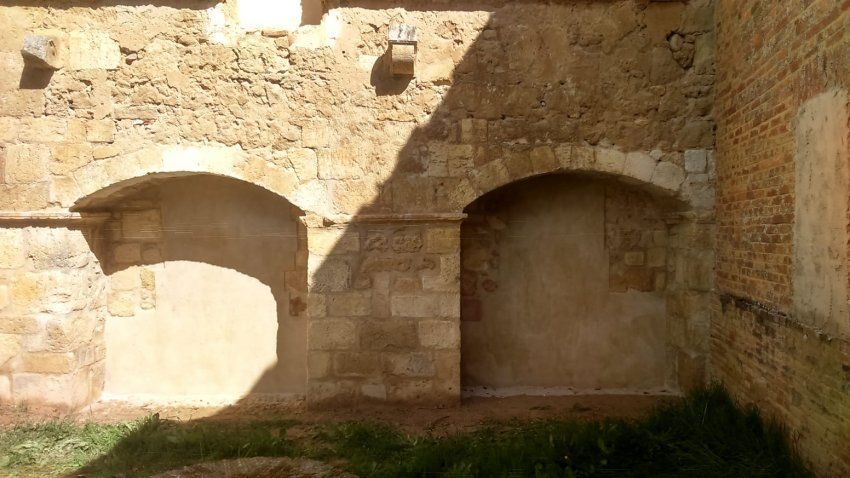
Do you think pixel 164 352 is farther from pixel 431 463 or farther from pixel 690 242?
pixel 690 242

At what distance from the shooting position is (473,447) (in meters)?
3.50

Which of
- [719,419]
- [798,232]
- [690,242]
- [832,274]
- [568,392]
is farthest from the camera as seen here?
[568,392]

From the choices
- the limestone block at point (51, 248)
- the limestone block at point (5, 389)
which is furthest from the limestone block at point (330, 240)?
the limestone block at point (5, 389)

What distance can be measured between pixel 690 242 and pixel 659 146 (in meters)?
0.90

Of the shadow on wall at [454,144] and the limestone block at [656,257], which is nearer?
the shadow on wall at [454,144]

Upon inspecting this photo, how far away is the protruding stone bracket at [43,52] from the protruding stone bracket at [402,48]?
278 centimetres

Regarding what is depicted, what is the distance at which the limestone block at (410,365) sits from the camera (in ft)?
14.1

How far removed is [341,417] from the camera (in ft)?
13.7

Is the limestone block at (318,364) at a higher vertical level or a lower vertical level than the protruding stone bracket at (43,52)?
lower

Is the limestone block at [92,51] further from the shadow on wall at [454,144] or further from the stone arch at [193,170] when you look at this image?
the shadow on wall at [454,144]

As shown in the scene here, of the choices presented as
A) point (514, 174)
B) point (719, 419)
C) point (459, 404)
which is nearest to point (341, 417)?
point (459, 404)

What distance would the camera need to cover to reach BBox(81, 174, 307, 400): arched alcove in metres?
4.82

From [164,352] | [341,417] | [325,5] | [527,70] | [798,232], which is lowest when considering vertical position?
[341,417]

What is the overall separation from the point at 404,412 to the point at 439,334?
0.72m
